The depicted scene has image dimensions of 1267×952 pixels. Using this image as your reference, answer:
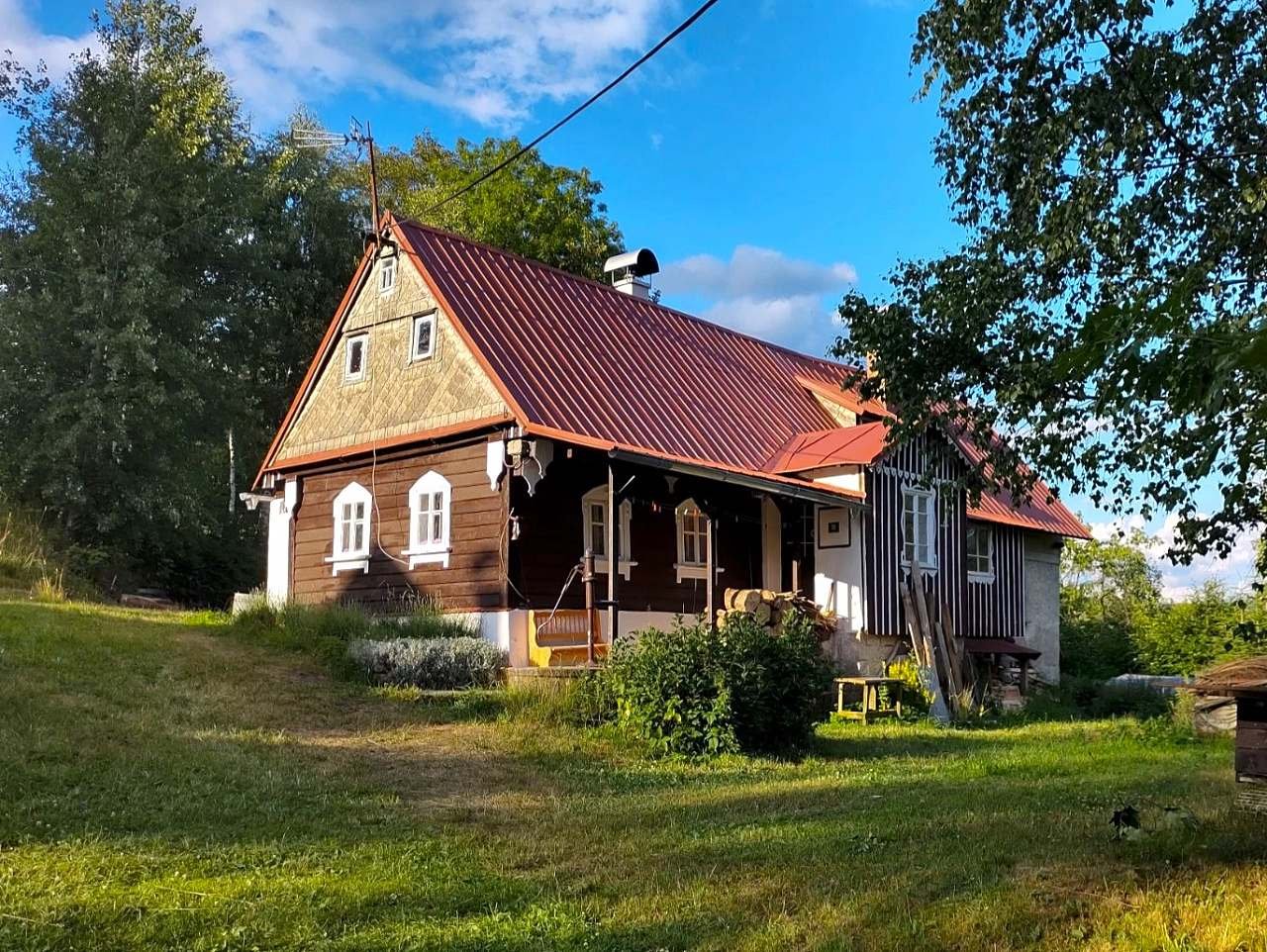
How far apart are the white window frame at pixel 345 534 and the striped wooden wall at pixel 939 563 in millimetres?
8139

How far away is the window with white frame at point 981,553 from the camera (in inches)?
888

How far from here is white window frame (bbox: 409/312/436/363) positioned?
1808cm

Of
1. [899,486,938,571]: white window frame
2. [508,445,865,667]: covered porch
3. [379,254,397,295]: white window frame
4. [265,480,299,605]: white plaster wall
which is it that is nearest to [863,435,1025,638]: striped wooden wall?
[899,486,938,571]: white window frame

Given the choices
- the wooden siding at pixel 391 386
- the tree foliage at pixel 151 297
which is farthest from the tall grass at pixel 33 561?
the wooden siding at pixel 391 386

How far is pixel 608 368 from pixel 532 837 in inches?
477

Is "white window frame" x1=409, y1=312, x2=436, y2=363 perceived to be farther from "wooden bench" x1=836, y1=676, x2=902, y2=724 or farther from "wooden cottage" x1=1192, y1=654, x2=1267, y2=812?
"wooden cottage" x1=1192, y1=654, x2=1267, y2=812

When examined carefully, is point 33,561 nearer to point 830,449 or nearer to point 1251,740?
point 830,449

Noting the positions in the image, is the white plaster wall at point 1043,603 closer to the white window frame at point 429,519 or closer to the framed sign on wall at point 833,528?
the framed sign on wall at point 833,528

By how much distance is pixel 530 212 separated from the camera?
33.8 m

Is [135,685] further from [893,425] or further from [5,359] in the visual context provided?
[5,359]

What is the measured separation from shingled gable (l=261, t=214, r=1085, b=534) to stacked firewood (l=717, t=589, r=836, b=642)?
178 cm

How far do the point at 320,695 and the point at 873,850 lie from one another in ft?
26.4

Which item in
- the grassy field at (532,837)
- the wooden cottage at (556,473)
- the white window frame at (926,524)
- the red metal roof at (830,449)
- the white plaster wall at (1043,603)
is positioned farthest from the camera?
the white plaster wall at (1043,603)

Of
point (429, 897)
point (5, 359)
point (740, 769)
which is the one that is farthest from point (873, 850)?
point (5, 359)
